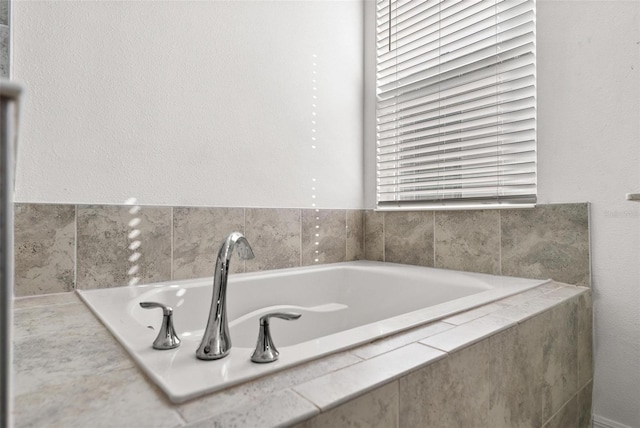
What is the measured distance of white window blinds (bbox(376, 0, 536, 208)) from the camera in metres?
1.56

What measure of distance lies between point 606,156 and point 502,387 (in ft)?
3.30

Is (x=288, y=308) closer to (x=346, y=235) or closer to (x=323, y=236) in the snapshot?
(x=323, y=236)

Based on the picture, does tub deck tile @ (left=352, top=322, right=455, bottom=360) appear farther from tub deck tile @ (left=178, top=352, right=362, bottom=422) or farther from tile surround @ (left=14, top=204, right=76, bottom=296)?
tile surround @ (left=14, top=204, right=76, bottom=296)

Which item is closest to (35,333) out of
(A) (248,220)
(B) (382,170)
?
(A) (248,220)

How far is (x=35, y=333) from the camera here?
2.60 ft

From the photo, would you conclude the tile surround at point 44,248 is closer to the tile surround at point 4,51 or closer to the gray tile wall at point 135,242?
the gray tile wall at point 135,242

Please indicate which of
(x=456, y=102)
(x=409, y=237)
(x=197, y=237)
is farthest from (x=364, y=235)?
(x=197, y=237)

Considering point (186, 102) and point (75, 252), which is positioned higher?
point (186, 102)

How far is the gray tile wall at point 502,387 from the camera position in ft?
1.89

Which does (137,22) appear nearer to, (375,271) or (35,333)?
(35,333)

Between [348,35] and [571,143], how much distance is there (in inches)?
54.2

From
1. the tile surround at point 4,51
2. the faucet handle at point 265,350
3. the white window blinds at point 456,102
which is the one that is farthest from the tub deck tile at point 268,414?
the white window blinds at point 456,102

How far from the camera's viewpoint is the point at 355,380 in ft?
1.86

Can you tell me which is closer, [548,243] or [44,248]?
[44,248]
